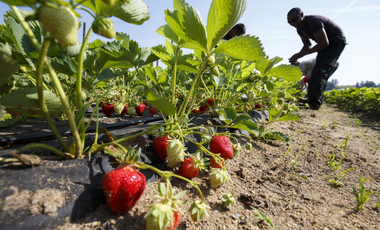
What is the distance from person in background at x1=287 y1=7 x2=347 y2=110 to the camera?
2900 mm

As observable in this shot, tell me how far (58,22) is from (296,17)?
12.3ft

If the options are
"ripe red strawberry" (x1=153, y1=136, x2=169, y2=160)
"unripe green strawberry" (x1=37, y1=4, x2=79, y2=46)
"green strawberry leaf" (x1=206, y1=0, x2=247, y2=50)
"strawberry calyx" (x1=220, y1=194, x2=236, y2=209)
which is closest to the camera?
"unripe green strawberry" (x1=37, y1=4, x2=79, y2=46)

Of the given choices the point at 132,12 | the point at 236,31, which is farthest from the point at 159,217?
the point at 236,31

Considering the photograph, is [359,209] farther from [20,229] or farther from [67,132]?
[67,132]

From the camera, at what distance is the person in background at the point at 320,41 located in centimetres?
290

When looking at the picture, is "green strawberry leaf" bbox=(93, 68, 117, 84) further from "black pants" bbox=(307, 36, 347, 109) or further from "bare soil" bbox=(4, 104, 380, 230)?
"black pants" bbox=(307, 36, 347, 109)

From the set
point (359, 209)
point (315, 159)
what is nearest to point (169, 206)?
point (359, 209)

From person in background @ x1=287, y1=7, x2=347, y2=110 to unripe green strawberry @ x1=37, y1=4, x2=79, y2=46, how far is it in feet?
11.4

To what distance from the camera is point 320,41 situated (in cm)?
289

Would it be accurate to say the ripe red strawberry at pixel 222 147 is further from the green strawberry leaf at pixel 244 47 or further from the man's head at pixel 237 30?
the man's head at pixel 237 30

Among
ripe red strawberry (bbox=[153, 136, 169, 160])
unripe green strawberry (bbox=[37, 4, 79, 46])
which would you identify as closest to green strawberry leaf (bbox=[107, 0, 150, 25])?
unripe green strawberry (bbox=[37, 4, 79, 46])

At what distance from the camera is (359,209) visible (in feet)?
2.43

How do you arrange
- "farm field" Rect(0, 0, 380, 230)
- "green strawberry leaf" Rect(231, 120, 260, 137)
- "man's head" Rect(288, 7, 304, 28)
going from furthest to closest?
1. "man's head" Rect(288, 7, 304, 28)
2. "green strawberry leaf" Rect(231, 120, 260, 137)
3. "farm field" Rect(0, 0, 380, 230)

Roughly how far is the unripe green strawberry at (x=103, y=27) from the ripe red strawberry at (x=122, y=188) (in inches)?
13.6
